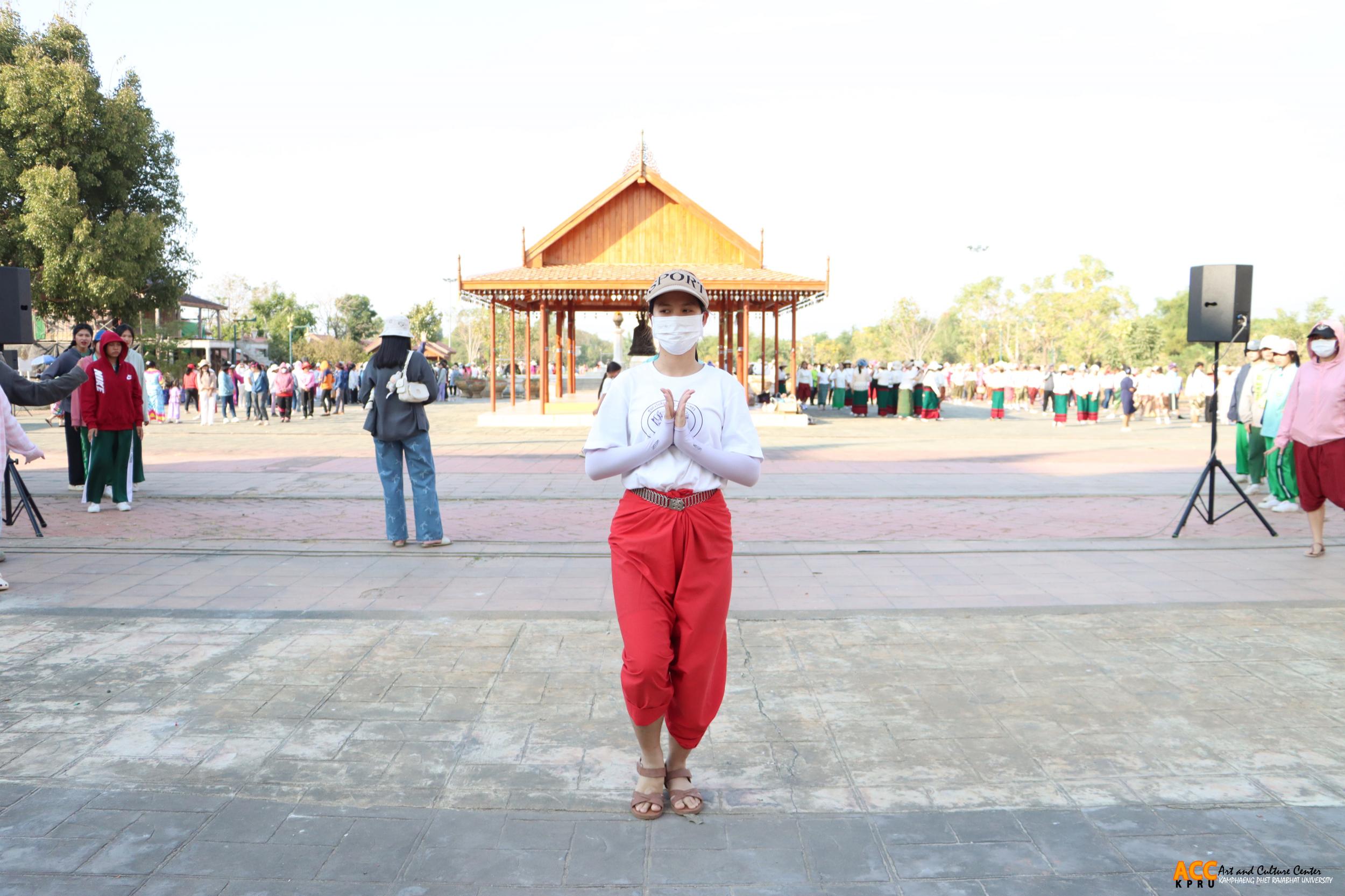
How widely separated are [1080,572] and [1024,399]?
120 feet

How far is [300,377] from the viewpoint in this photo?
2755 cm

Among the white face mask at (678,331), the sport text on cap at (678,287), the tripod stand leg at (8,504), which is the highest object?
the sport text on cap at (678,287)

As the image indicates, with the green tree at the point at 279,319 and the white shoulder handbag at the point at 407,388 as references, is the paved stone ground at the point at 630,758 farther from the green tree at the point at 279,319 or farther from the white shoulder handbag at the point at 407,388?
the green tree at the point at 279,319

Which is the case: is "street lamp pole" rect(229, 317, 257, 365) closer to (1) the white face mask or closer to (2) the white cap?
(2) the white cap

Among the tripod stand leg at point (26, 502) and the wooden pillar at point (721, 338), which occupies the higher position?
the wooden pillar at point (721, 338)

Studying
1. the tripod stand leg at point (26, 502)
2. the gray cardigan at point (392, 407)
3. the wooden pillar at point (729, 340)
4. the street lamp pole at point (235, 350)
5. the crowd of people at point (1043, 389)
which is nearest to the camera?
the gray cardigan at point (392, 407)

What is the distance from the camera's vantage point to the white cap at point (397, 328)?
25.1ft

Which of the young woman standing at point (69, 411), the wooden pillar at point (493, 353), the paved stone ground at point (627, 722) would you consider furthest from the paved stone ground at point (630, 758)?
the wooden pillar at point (493, 353)

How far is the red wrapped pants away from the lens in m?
3.19

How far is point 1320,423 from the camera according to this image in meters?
7.10

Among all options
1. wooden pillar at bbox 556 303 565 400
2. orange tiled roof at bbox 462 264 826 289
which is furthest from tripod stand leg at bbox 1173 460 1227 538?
wooden pillar at bbox 556 303 565 400

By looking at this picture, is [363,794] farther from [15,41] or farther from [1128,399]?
[15,41]

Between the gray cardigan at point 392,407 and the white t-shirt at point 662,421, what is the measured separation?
462 centimetres

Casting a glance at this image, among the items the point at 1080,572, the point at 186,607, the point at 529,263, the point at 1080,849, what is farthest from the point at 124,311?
the point at 1080,849
